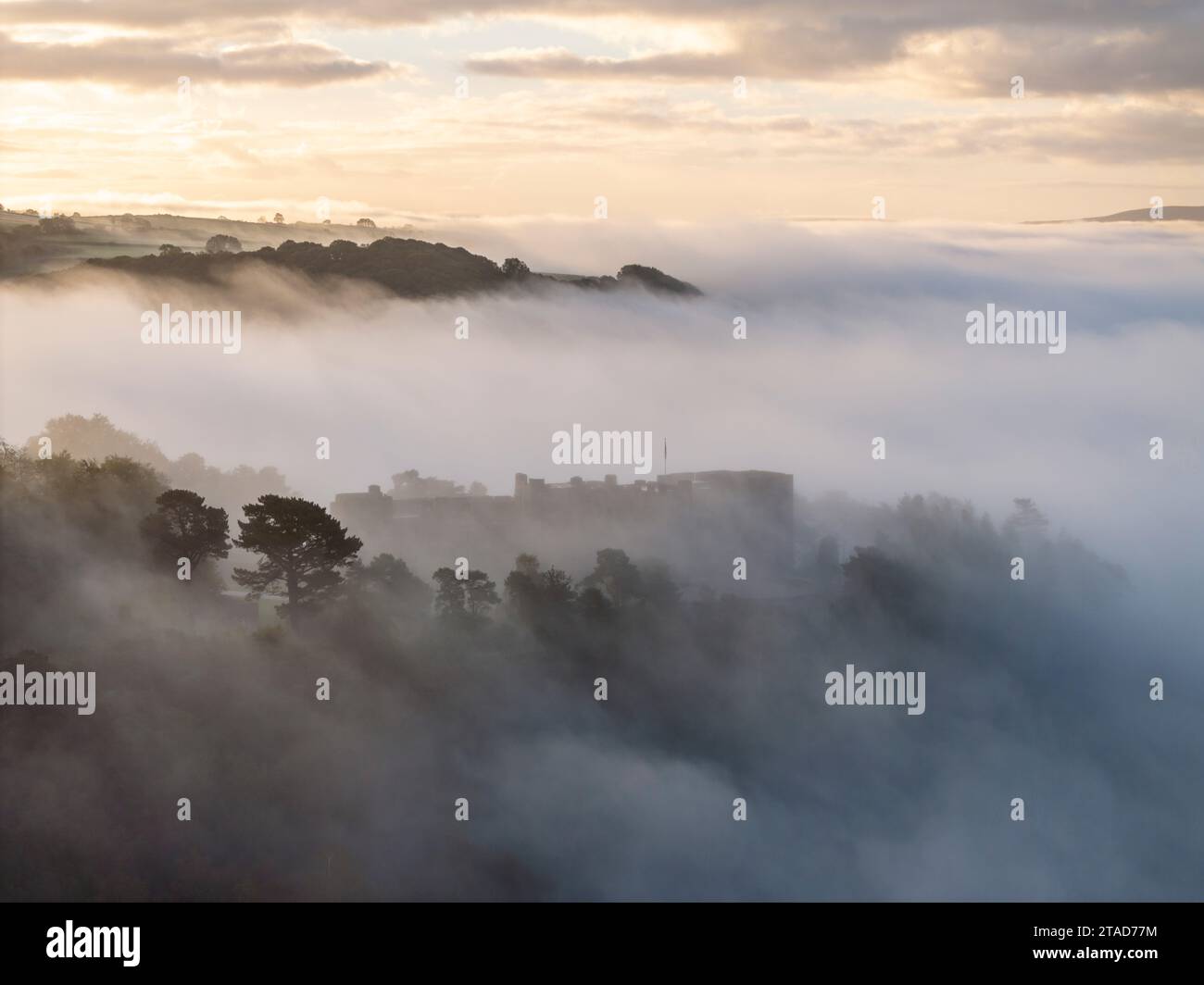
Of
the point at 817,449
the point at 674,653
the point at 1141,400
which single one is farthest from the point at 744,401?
the point at 674,653

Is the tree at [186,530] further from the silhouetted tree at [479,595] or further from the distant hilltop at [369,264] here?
the distant hilltop at [369,264]

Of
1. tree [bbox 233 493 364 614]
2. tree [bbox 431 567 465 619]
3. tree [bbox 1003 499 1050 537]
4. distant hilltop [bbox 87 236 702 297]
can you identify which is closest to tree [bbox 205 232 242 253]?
distant hilltop [bbox 87 236 702 297]

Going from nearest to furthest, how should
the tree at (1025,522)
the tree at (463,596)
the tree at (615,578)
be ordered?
the tree at (463,596) < the tree at (615,578) < the tree at (1025,522)

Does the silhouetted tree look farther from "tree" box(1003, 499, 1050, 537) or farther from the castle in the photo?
"tree" box(1003, 499, 1050, 537)

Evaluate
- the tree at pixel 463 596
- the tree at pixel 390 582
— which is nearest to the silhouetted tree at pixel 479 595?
the tree at pixel 463 596

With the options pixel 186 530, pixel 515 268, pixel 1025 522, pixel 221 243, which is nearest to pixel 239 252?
pixel 221 243

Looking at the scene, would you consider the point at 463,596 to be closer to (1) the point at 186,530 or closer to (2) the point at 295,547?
(2) the point at 295,547
